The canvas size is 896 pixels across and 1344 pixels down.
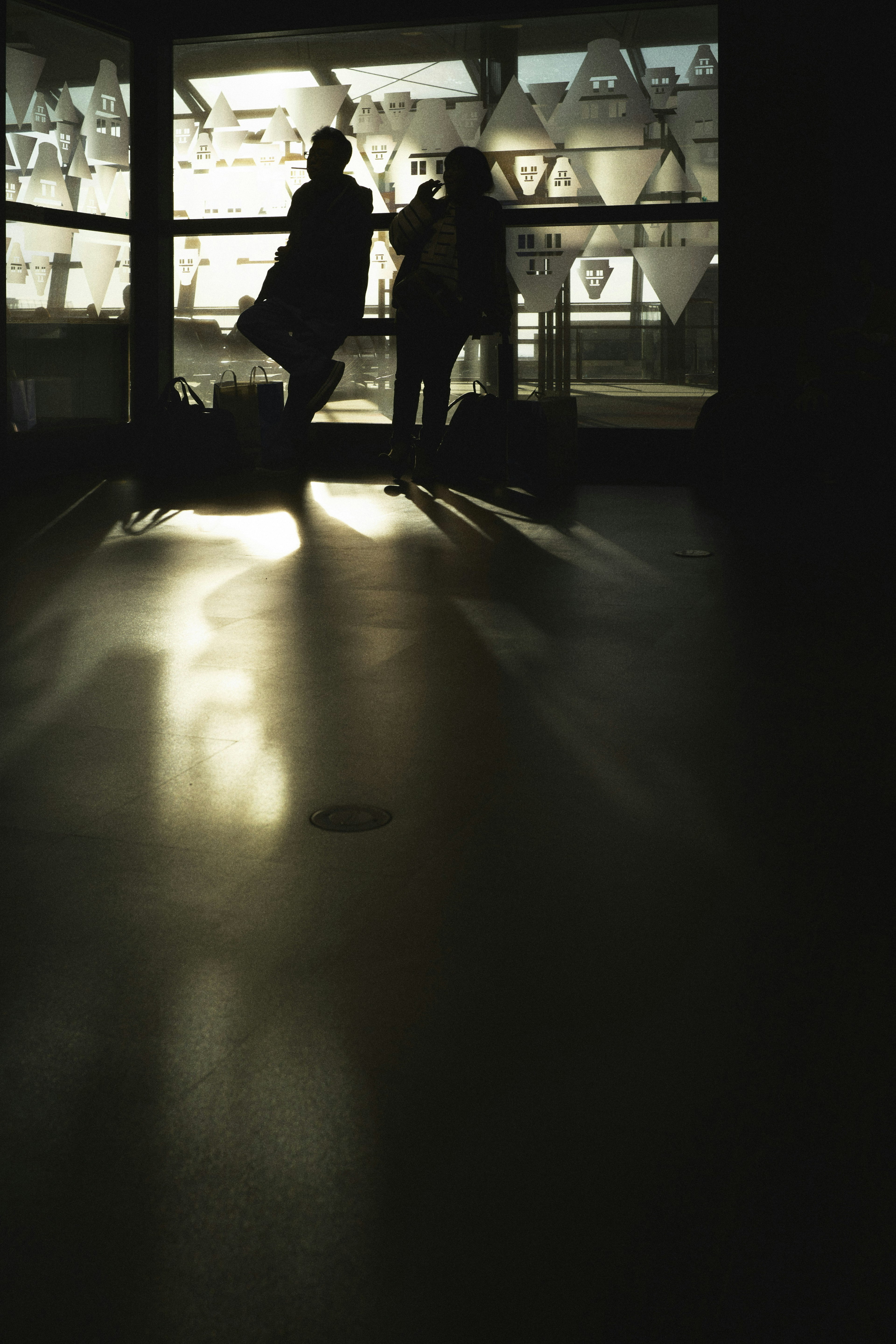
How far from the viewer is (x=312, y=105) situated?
7930 millimetres

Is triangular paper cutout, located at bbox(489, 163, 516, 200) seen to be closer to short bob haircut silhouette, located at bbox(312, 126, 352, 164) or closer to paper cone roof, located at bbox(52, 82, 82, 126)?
short bob haircut silhouette, located at bbox(312, 126, 352, 164)

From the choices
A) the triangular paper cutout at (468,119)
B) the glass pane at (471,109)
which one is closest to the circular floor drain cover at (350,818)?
the glass pane at (471,109)

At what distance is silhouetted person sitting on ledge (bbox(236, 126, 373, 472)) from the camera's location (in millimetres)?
6688

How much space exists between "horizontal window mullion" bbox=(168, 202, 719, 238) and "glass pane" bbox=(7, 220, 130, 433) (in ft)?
1.78

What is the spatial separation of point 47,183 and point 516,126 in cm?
272

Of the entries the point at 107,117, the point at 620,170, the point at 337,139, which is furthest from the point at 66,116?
the point at 620,170

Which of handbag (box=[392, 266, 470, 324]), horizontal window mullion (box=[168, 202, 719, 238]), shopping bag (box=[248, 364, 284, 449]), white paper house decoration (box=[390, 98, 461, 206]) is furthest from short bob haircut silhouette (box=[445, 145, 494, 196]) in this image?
shopping bag (box=[248, 364, 284, 449])

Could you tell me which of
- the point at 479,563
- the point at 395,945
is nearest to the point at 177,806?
the point at 395,945

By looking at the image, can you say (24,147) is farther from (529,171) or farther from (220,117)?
(529,171)

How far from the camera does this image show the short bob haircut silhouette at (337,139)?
6.64 m

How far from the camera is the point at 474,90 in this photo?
24.9 ft

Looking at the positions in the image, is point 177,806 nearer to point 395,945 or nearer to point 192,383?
point 395,945

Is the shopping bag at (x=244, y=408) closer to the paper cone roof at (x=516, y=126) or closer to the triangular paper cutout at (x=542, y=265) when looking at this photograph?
the triangular paper cutout at (x=542, y=265)

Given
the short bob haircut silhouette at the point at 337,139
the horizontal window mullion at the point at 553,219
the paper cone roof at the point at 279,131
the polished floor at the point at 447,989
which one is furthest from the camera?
the paper cone roof at the point at 279,131
